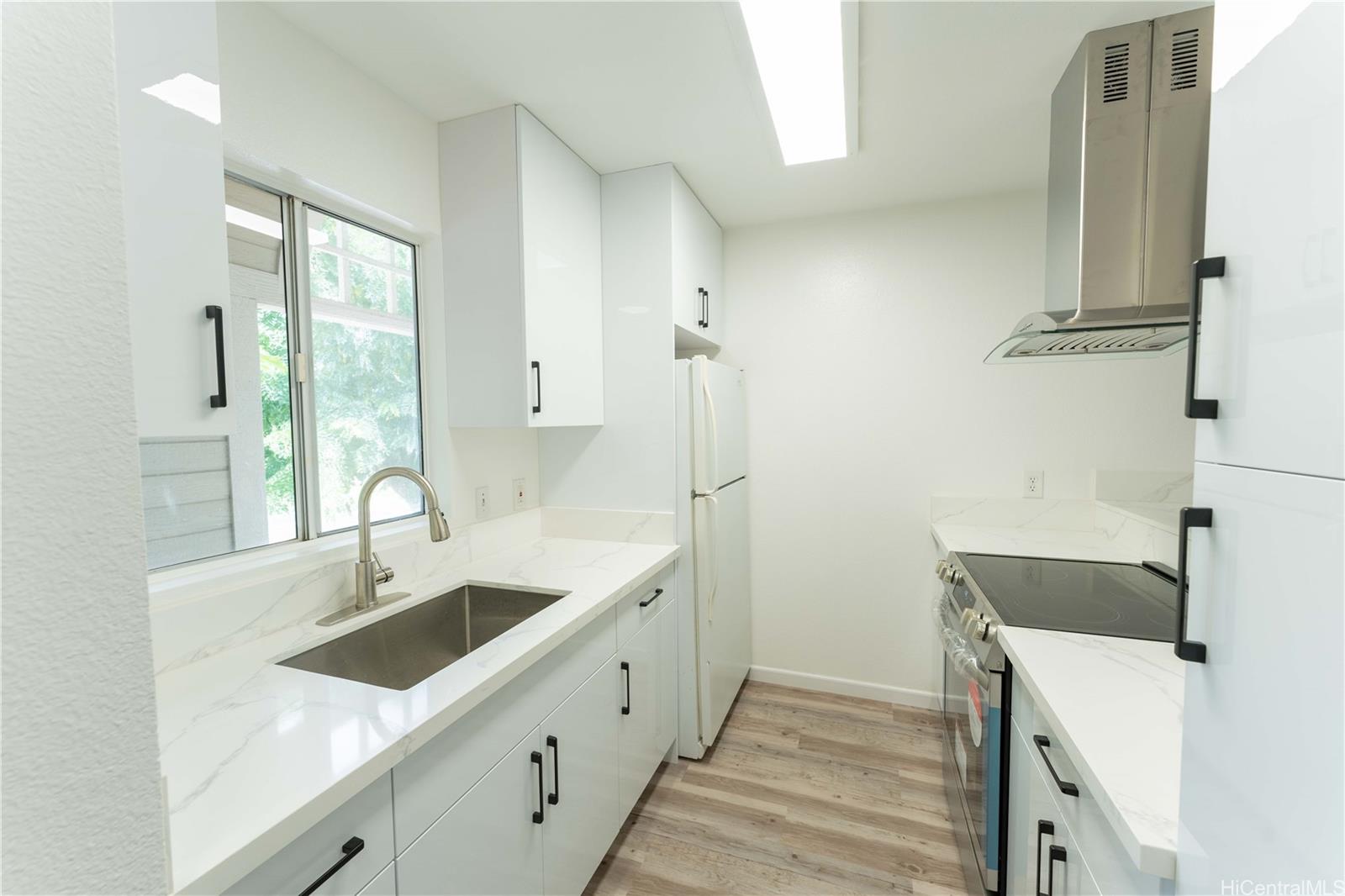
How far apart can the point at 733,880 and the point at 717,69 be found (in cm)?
248

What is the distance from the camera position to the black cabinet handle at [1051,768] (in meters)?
0.93

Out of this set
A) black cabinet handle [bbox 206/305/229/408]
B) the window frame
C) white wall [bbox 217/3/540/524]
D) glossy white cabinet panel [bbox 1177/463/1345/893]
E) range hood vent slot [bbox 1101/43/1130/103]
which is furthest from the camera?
the window frame

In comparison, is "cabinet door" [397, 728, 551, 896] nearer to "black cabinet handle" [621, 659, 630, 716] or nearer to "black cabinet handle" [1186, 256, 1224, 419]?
"black cabinet handle" [621, 659, 630, 716]

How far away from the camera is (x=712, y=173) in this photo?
7.46 feet

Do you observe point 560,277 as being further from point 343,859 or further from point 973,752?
point 973,752

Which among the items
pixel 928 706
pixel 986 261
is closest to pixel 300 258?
pixel 986 261

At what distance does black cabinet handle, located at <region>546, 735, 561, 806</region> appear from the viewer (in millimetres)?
1362

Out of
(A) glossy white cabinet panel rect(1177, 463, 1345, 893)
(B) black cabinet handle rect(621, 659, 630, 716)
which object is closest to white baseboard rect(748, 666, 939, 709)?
(B) black cabinet handle rect(621, 659, 630, 716)

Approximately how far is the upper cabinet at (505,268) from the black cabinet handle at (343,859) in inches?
47.6

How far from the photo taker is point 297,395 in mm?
1545

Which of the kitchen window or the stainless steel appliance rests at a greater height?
the kitchen window

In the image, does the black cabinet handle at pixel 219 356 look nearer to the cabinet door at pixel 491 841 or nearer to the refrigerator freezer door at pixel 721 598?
the cabinet door at pixel 491 841

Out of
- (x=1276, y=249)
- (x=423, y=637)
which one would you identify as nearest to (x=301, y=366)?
(x=423, y=637)

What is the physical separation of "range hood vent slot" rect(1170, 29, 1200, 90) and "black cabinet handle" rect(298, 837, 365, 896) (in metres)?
2.42
